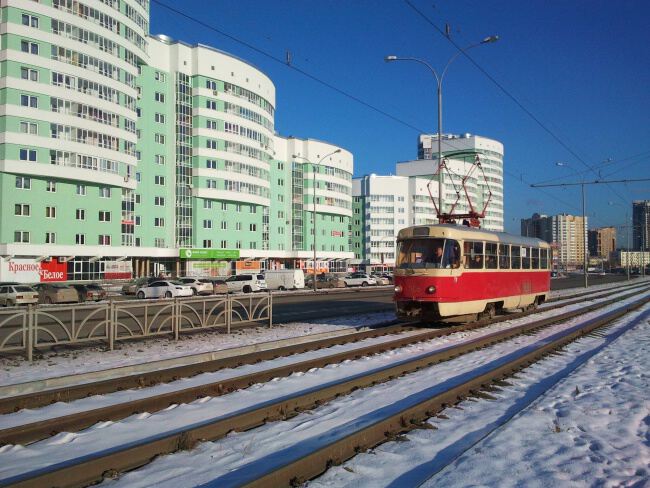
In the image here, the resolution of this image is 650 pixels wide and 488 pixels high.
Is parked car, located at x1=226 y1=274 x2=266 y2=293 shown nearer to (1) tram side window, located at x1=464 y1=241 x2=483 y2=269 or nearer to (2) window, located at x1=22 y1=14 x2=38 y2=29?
(1) tram side window, located at x1=464 y1=241 x2=483 y2=269

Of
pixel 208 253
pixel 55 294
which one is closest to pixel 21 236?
pixel 55 294

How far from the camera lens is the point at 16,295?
105 ft

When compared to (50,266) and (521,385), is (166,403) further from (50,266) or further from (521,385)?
(50,266)

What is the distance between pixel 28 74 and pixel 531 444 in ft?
177

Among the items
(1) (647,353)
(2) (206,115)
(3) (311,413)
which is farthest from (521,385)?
(2) (206,115)

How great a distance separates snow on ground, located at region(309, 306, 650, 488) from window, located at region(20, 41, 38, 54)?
52506 millimetres

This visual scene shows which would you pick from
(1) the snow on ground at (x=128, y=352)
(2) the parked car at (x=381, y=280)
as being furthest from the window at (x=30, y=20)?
(1) the snow on ground at (x=128, y=352)

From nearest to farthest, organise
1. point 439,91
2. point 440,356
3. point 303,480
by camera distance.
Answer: point 303,480 < point 440,356 < point 439,91

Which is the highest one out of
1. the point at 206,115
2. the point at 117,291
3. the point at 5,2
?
the point at 5,2

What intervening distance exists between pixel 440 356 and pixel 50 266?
49109 millimetres

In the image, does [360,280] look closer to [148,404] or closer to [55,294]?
[55,294]

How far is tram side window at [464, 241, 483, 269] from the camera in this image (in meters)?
16.1

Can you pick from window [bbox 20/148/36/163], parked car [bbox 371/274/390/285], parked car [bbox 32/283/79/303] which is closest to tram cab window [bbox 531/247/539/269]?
parked car [bbox 32/283/79/303]

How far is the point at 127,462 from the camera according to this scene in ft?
17.2
